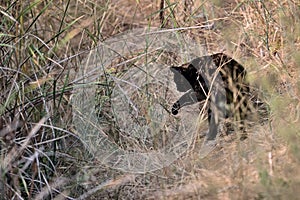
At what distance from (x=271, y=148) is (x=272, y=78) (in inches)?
19.8

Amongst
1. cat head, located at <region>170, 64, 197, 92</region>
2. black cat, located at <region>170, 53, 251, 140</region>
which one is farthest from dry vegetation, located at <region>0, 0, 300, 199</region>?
cat head, located at <region>170, 64, 197, 92</region>

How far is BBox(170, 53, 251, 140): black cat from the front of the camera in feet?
7.76

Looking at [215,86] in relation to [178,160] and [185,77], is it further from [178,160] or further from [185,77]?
[178,160]

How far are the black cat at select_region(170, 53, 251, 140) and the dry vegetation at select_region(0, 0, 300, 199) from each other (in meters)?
0.08

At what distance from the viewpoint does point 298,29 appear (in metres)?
2.42

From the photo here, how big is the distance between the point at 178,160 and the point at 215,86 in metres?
0.38

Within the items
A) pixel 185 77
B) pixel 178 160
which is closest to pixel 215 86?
pixel 185 77

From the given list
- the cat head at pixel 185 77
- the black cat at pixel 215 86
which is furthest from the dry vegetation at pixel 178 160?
the cat head at pixel 185 77

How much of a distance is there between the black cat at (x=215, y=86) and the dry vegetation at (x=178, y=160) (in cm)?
8

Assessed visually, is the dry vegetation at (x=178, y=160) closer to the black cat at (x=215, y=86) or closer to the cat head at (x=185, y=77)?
the black cat at (x=215, y=86)

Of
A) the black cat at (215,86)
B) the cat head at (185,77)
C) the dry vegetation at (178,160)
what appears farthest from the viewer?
the cat head at (185,77)

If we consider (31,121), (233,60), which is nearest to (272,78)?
(233,60)

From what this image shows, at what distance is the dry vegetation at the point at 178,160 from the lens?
1904 millimetres

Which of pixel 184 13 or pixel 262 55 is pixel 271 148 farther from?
pixel 184 13
